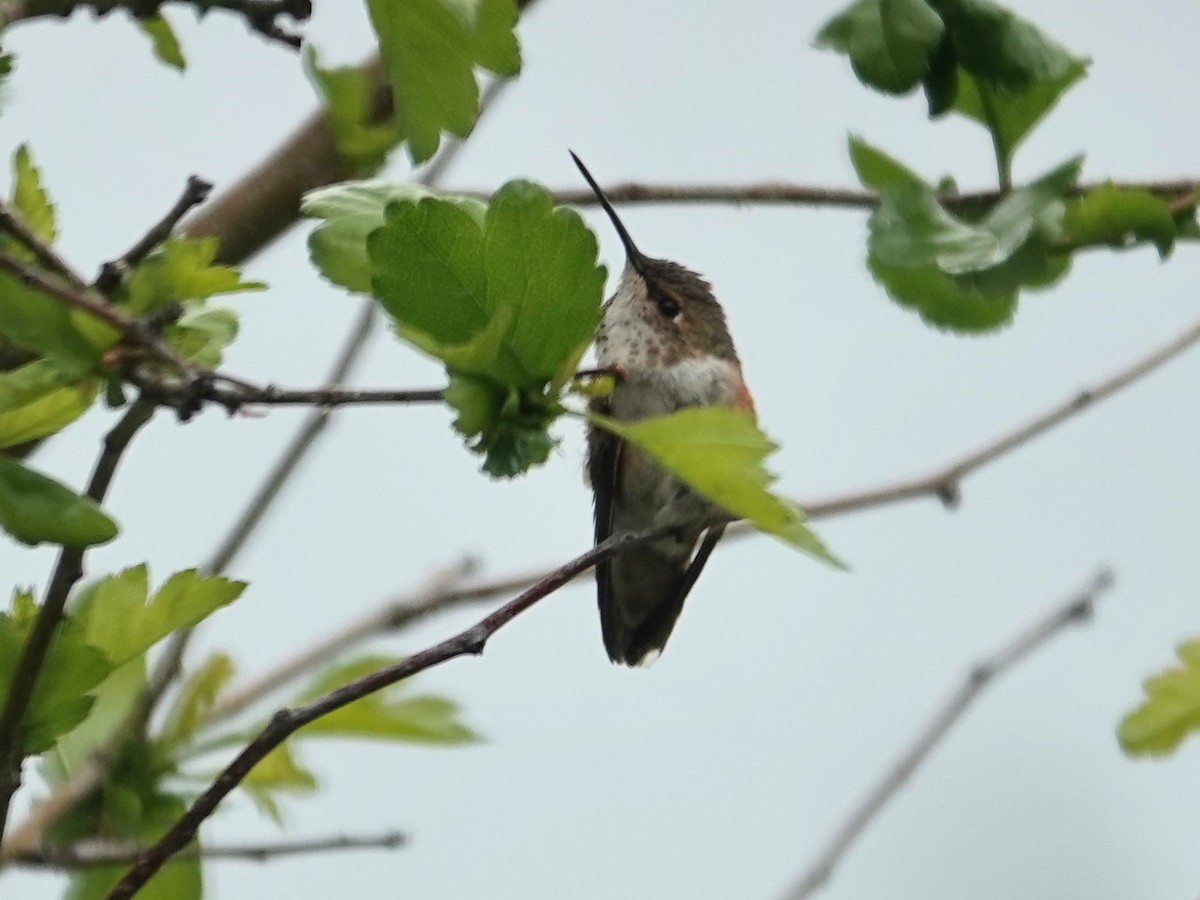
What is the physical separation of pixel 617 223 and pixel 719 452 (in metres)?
0.81

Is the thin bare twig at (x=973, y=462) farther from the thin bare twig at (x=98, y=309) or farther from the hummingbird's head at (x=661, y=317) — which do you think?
the thin bare twig at (x=98, y=309)

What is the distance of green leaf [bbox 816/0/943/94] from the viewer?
0.88 m

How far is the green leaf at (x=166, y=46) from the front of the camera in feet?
3.39

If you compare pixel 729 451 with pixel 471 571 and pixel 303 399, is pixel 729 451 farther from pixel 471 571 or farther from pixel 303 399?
pixel 471 571

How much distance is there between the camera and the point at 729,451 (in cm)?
67

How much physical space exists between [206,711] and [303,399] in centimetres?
73

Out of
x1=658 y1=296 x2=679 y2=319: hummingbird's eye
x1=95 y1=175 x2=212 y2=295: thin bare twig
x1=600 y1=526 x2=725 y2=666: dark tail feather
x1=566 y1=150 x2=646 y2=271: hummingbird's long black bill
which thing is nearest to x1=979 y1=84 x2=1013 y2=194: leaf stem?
x1=566 y1=150 x2=646 y2=271: hummingbird's long black bill

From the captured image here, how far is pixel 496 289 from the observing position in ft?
2.38

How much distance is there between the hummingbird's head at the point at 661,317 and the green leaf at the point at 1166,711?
2.05ft

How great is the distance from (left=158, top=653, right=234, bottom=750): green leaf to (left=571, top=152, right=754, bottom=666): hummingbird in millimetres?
418

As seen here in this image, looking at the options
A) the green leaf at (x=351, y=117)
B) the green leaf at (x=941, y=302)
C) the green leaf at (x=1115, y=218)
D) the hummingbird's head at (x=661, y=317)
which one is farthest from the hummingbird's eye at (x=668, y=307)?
the green leaf at (x=1115, y=218)

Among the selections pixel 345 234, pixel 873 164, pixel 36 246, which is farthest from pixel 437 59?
pixel 873 164

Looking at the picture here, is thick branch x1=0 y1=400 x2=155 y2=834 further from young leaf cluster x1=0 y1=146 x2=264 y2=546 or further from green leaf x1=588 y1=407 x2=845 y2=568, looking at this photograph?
green leaf x1=588 y1=407 x2=845 y2=568

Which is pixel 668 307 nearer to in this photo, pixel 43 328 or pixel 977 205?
pixel 977 205
